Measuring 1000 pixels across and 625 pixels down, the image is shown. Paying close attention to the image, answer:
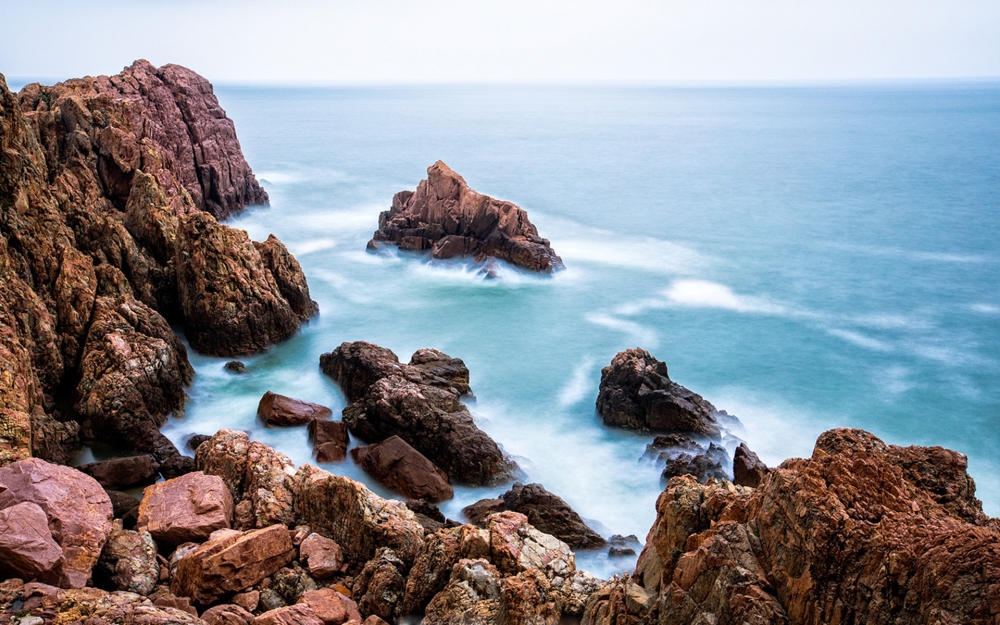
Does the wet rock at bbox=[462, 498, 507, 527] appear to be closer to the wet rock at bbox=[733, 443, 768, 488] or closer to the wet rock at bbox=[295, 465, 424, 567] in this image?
the wet rock at bbox=[295, 465, 424, 567]

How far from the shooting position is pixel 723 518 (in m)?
9.68

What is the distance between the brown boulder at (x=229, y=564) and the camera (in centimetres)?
1119

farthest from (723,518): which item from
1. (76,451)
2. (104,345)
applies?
(104,345)

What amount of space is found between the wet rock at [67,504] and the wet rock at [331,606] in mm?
3234

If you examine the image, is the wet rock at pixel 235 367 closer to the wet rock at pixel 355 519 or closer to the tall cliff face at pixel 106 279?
the tall cliff face at pixel 106 279

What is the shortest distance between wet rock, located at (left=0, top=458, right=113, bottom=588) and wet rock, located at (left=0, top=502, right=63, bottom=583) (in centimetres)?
39

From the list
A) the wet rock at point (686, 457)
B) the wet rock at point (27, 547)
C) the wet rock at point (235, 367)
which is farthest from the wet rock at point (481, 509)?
the wet rock at point (235, 367)

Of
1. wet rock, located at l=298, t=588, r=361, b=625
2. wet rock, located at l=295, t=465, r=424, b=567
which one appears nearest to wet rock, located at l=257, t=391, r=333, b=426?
wet rock, located at l=295, t=465, r=424, b=567

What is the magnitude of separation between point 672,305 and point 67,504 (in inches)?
945

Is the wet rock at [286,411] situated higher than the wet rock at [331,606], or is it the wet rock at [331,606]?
the wet rock at [331,606]

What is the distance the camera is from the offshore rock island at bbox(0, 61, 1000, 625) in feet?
27.4

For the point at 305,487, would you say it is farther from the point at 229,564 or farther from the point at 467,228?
the point at 467,228

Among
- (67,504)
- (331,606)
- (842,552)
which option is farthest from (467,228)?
(842,552)

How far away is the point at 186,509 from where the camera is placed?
13.0 m
